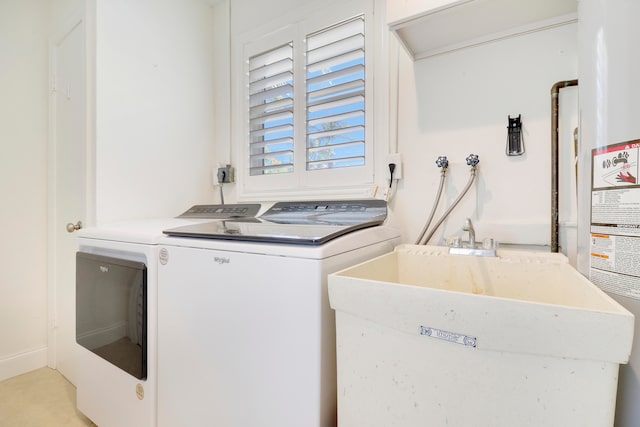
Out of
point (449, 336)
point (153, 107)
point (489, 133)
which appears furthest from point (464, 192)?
point (153, 107)

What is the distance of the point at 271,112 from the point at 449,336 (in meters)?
1.69

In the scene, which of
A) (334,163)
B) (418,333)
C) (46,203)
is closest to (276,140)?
(334,163)

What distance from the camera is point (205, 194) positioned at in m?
2.18

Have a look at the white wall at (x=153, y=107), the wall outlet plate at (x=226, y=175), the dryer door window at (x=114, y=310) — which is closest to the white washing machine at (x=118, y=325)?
the dryer door window at (x=114, y=310)

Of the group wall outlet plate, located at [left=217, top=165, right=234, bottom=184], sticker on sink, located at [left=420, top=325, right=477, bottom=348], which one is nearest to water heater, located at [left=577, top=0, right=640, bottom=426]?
sticker on sink, located at [left=420, top=325, right=477, bottom=348]

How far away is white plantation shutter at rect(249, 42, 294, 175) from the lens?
183 cm

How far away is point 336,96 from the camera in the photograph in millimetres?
1629

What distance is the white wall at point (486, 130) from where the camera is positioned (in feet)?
3.79

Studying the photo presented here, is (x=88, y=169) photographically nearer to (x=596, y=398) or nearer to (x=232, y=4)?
(x=232, y=4)

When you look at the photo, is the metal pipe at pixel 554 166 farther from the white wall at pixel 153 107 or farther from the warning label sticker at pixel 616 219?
the white wall at pixel 153 107

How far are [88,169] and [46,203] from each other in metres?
0.80

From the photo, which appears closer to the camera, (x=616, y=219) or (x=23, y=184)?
(x=616, y=219)

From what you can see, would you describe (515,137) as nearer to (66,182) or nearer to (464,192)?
(464,192)

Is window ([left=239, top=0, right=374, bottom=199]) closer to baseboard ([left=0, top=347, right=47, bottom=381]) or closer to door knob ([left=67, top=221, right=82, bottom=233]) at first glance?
door knob ([left=67, top=221, right=82, bottom=233])
